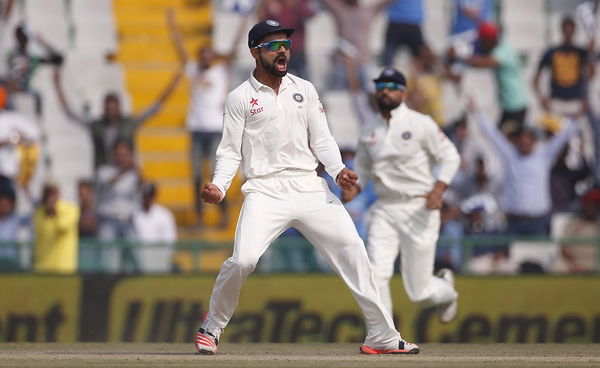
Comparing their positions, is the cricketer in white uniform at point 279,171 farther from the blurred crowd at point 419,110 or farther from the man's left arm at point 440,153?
the blurred crowd at point 419,110

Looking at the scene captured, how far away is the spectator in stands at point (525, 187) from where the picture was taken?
46.0ft

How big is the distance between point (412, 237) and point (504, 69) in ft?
17.8

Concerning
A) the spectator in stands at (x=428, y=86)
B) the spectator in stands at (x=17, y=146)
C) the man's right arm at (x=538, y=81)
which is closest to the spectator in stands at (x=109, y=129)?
the spectator in stands at (x=17, y=146)

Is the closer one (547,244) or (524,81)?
(547,244)

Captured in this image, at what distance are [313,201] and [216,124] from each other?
671 cm

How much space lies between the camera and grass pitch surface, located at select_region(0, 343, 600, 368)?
7.77 meters

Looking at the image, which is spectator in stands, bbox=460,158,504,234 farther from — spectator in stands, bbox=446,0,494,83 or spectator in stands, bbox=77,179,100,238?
spectator in stands, bbox=77,179,100,238

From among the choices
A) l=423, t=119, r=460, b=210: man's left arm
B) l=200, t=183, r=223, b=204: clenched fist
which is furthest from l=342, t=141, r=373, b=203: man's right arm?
l=200, t=183, r=223, b=204: clenched fist

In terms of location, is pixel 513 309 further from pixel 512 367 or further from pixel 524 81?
pixel 512 367

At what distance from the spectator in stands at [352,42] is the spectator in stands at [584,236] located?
2770mm

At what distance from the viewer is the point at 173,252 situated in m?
12.5

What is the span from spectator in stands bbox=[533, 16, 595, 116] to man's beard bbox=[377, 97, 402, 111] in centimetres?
538

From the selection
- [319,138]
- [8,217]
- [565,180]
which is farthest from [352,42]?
[319,138]

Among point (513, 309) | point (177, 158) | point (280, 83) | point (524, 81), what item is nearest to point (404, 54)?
point (524, 81)
